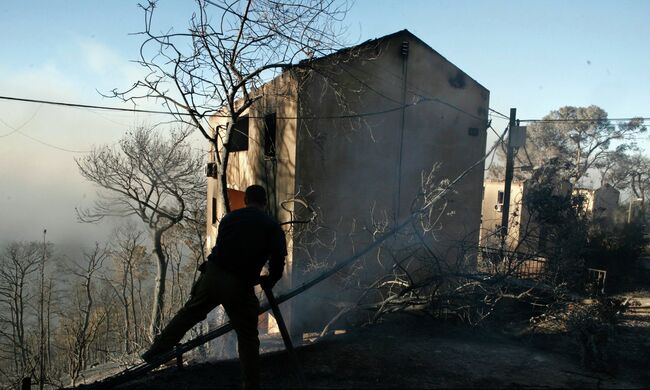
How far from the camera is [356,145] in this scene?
974 cm

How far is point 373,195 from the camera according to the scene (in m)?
10.0

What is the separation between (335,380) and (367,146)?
263 inches

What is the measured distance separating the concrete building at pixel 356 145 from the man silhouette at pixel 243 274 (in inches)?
177

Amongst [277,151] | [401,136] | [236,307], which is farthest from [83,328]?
[236,307]

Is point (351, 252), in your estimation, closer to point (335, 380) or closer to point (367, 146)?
point (367, 146)

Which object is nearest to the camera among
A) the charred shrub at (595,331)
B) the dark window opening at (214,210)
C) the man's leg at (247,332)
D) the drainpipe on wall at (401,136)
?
the man's leg at (247,332)

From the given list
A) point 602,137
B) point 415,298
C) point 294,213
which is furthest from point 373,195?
point 602,137

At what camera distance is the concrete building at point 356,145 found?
9.02 m

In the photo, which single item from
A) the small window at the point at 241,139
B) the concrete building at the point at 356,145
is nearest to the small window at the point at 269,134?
the concrete building at the point at 356,145

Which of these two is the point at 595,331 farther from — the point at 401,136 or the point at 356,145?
the point at 401,136

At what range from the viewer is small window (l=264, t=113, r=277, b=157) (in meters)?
9.95

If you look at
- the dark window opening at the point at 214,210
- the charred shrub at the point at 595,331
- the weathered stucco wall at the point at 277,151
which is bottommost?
the charred shrub at the point at 595,331

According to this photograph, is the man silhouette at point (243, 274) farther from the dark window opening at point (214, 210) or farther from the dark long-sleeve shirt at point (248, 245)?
the dark window opening at point (214, 210)

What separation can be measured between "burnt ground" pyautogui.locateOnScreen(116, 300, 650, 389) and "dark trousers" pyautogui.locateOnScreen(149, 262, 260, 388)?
442mm
